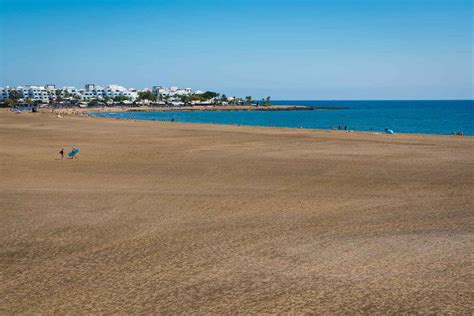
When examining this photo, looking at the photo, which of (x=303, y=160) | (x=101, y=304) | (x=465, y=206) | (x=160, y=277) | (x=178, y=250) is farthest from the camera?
(x=303, y=160)

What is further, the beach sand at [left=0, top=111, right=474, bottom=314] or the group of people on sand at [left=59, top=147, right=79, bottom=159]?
the group of people on sand at [left=59, top=147, right=79, bottom=159]

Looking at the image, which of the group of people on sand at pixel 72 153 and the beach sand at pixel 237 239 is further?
the group of people on sand at pixel 72 153

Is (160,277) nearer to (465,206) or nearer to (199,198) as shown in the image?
(199,198)

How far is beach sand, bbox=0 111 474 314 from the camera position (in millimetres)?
8219

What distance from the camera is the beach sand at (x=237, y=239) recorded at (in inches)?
324

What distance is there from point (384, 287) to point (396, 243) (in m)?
2.85

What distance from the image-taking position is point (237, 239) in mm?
11625

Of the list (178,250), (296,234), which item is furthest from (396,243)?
(178,250)

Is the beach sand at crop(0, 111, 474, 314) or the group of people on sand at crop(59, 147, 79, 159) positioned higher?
the group of people on sand at crop(59, 147, 79, 159)

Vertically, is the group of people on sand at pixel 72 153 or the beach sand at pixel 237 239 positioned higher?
the group of people on sand at pixel 72 153

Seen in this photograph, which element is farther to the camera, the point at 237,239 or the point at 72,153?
the point at 72,153

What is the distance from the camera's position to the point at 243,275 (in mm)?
9250

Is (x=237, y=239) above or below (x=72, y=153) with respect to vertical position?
below

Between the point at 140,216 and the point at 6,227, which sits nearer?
the point at 6,227
